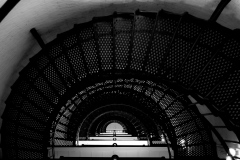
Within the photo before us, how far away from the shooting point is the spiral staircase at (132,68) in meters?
3.62

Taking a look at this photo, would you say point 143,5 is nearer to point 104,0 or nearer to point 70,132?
point 104,0

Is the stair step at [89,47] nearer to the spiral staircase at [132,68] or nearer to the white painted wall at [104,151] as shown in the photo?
the spiral staircase at [132,68]

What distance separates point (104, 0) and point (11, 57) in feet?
9.16

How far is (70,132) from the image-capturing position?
8.81 metres

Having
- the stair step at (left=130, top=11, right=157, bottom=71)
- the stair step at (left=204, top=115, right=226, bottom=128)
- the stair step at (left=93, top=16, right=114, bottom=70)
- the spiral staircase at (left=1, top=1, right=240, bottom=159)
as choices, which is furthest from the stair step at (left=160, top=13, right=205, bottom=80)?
the stair step at (left=204, top=115, right=226, bottom=128)

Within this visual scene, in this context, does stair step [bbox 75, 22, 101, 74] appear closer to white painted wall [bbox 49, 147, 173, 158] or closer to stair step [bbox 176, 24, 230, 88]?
stair step [bbox 176, 24, 230, 88]

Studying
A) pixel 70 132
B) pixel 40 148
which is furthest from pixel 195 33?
pixel 70 132

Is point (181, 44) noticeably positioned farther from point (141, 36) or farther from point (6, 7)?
point (6, 7)

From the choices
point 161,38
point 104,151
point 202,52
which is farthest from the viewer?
point 104,151

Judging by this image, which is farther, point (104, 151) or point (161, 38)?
point (104, 151)

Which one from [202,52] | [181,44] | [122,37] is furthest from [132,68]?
[202,52]

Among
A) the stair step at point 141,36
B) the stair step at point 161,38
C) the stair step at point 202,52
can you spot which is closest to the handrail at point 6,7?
the stair step at point 141,36

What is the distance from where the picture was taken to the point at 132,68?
4.60 meters

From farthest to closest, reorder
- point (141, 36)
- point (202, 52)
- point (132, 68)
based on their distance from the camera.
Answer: point (132, 68) < point (141, 36) < point (202, 52)
